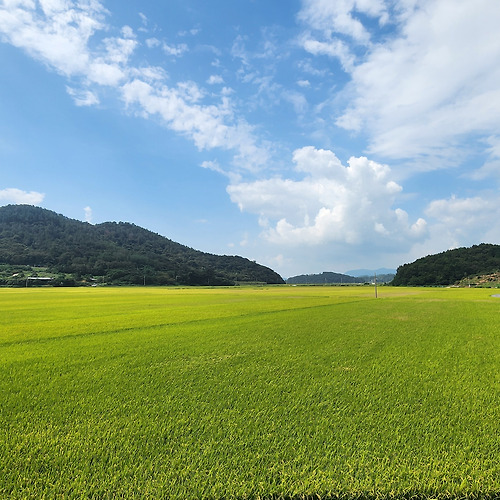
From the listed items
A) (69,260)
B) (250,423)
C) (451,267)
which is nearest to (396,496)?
(250,423)

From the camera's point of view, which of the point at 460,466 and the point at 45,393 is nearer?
the point at 460,466

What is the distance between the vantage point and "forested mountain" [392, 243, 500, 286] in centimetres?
12631

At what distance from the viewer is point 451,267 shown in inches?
5074

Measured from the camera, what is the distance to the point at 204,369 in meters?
7.26

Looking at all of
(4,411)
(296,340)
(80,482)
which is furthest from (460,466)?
(296,340)

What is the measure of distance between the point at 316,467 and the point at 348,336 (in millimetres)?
8840

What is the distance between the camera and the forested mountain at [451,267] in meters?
126

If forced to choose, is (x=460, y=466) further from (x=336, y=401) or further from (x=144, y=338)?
(x=144, y=338)

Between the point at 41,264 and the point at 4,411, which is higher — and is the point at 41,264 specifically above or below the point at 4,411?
above

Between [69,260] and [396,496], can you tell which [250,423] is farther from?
[69,260]

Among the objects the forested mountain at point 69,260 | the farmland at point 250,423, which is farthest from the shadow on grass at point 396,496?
the forested mountain at point 69,260

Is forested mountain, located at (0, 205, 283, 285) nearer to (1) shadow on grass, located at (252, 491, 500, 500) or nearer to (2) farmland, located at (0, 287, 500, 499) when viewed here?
(2) farmland, located at (0, 287, 500, 499)

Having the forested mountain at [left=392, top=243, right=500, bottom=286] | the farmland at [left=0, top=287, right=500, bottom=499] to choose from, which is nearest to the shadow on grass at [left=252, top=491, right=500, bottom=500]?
the farmland at [left=0, top=287, right=500, bottom=499]

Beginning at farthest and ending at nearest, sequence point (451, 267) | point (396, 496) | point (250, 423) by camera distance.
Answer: point (451, 267)
point (250, 423)
point (396, 496)
